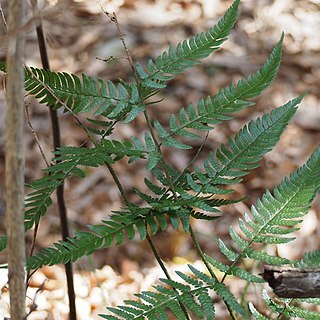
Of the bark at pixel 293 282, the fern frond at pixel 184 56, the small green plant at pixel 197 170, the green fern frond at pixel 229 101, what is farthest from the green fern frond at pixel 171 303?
the fern frond at pixel 184 56

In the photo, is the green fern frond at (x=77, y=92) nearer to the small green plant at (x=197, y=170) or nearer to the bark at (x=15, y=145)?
the small green plant at (x=197, y=170)

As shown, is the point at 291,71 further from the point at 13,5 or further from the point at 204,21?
the point at 13,5

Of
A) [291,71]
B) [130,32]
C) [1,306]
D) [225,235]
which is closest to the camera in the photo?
[1,306]

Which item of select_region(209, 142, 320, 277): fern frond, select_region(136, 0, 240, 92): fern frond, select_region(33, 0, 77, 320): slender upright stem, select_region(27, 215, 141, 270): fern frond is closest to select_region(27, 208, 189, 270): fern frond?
select_region(27, 215, 141, 270): fern frond

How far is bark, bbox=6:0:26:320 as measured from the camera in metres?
0.76

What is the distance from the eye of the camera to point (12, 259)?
0.82 metres

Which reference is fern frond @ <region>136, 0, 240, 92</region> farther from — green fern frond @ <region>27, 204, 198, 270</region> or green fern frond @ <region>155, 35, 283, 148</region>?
green fern frond @ <region>27, 204, 198, 270</region>

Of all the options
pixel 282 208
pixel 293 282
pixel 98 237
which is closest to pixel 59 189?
pixel 98 237

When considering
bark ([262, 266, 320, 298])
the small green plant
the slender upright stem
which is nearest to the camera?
bark ([262, 266, 320, 298])

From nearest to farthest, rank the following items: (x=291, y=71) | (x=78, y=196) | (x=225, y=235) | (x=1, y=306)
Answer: (x=1, y=306) < (x=225, y=235) < (x=78, y=196) < (x=291, y=71)

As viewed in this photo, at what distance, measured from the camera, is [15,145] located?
0.78 metres

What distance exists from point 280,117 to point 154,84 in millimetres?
230

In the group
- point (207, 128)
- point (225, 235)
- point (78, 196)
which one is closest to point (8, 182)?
point (207, 128)

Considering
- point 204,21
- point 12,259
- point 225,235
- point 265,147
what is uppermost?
point 204,21
